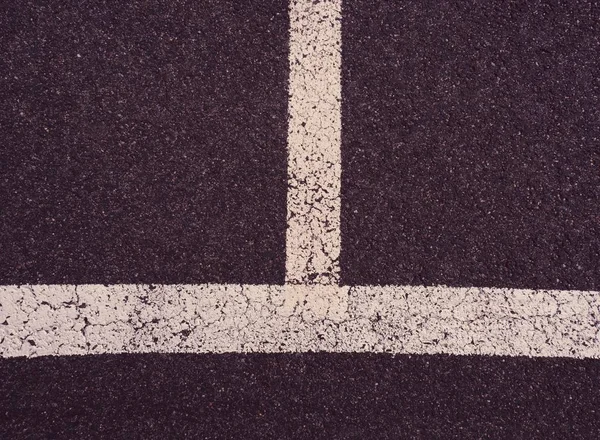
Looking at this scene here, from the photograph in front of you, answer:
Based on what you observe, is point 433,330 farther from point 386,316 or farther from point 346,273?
point 346,273

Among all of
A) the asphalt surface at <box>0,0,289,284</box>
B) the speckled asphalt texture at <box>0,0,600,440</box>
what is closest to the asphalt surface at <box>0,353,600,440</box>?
→ the speckled asphalt texture at <box>0,0,600,440</box>

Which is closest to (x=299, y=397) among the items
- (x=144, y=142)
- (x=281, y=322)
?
(x=281, y=322)

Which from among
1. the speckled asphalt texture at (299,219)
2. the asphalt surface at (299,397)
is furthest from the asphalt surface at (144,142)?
the asphalt surface at (299,397)

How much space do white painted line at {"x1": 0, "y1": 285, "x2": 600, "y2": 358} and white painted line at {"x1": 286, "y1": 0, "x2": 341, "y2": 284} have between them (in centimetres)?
14

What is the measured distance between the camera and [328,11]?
2049 mm

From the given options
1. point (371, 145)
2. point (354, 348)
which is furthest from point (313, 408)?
point (371, 145)

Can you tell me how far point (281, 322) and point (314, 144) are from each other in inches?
28.8

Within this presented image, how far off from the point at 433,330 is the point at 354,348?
0.32 metres

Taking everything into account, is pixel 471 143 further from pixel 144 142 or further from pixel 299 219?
pixel 144 142

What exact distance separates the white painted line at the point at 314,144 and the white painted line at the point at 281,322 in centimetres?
14

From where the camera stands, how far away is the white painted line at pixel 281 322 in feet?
6.15

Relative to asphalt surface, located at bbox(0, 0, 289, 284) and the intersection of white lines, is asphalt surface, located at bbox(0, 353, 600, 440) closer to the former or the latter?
the intersection of white lines

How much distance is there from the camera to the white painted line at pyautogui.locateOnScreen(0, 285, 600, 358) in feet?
6.15

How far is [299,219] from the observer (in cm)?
194
